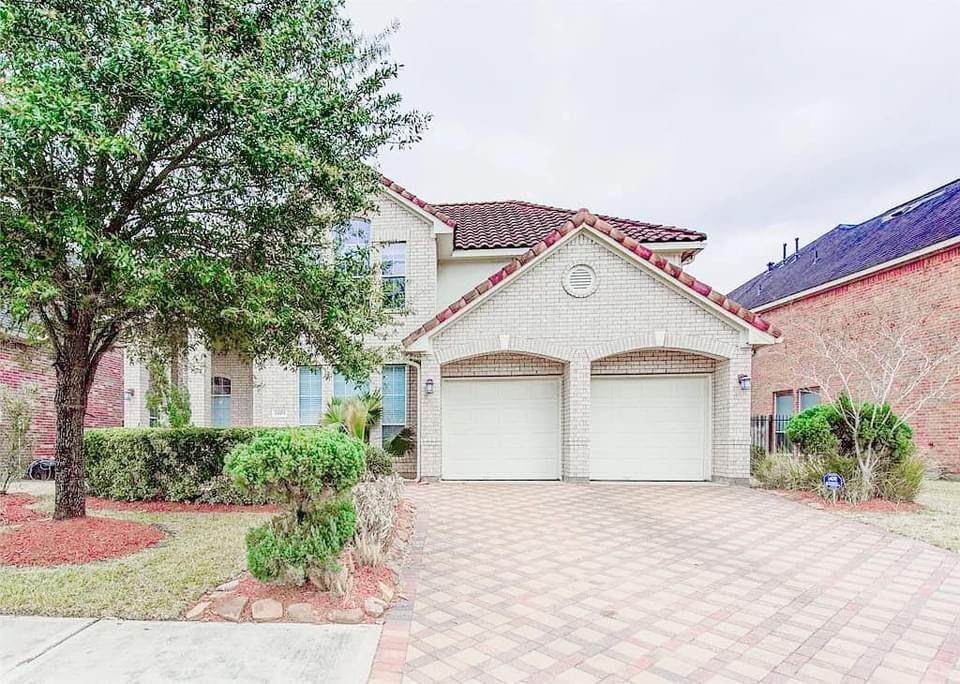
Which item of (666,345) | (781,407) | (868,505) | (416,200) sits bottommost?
(868,505)

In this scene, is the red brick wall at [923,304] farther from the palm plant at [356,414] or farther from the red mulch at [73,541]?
the red mulch at [73,541]

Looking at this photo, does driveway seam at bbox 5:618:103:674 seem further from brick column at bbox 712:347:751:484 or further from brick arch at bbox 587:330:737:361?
brick column at bbox 712:347:751:484

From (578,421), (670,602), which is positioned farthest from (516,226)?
(670,602)

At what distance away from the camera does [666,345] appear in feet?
37.3

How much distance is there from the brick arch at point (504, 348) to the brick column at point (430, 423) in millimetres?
284

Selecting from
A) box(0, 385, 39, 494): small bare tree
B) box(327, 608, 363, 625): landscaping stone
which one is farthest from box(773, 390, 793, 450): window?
box(0, 385, 39, 494): small bare tree

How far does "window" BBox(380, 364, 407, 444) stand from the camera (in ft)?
43.7

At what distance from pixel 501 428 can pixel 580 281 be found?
3.82m

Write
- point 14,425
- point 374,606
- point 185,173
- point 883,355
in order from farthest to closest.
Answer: point 883,355 → point 14,425 → point 185,173 → point 374,606

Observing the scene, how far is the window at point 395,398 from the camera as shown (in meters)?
13.3

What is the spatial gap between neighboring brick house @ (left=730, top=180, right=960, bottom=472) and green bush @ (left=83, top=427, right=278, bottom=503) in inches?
590

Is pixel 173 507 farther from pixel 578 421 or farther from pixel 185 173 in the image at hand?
pixel 578 421

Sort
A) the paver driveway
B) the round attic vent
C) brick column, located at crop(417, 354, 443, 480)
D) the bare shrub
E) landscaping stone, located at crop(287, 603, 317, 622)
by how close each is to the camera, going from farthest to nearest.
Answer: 1. brick column, located at crop(417, 354, 443, 480)
2. the round attic vent
3. the bare shrub
4. landscaping stone, located at crop(287, 603, 317, 622)
5. the paver driveway

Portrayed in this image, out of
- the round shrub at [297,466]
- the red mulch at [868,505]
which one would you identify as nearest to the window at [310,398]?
the round shrub at [297,466]
